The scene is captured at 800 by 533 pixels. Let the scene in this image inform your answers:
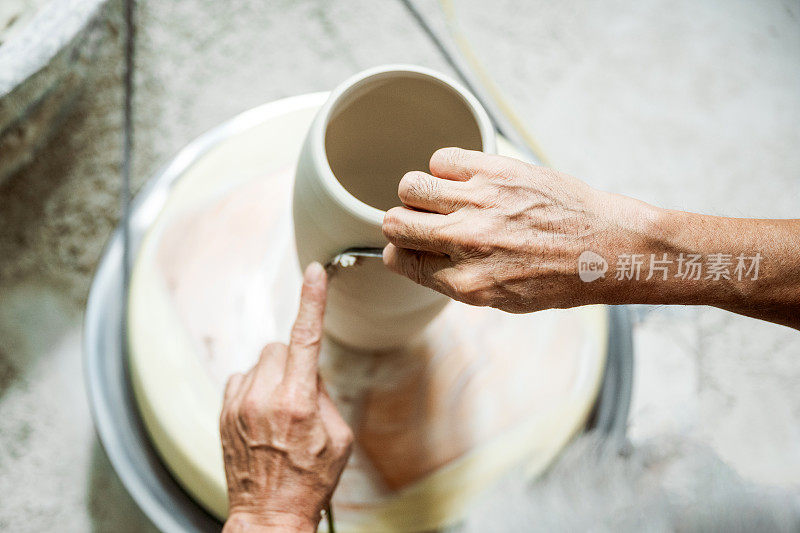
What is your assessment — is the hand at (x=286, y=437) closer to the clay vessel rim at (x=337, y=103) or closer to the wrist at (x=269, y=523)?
the wrist at (x=269, y=523)

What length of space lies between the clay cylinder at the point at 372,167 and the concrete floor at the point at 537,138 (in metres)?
0.54

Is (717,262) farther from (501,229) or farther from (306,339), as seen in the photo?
(306,339)

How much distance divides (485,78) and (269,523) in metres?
0.88

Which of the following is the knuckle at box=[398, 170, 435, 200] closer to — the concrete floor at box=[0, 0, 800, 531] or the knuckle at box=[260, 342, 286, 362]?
the knuckle at box=[260, 342, 286, 362]

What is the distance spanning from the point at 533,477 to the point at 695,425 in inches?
22.4

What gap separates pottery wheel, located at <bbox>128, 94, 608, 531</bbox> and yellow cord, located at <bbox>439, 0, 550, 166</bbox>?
1.60 ft

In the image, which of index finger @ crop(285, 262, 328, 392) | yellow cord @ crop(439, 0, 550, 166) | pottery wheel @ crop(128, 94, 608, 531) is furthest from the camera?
yellow cord @ crop(439, 0, 550, 166)

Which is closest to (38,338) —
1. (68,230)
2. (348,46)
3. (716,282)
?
(68,230)

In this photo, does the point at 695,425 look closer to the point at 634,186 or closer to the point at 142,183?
the point at 634,186

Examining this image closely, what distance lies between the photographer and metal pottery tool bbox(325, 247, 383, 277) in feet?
1.55

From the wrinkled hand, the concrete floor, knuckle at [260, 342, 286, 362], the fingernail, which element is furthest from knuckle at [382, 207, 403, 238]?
the concrete floor

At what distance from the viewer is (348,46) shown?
1.22 metres

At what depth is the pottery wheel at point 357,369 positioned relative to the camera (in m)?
0.67

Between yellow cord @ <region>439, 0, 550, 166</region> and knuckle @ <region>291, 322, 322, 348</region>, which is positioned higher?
knuckle @ <region>291, 322, 322, 348</region>
